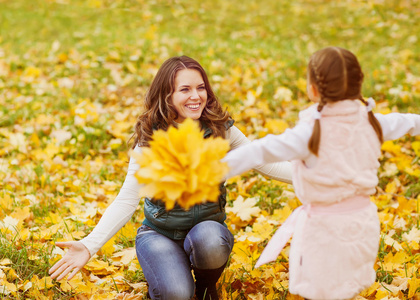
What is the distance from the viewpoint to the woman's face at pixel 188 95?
209 centimetres

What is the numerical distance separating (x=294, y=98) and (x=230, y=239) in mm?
2734

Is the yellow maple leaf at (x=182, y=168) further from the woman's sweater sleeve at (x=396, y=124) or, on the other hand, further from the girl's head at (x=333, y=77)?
the woman's sweater sleeve at (x=396, y=124)

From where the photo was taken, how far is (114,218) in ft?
6.40

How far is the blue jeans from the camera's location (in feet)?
6.16

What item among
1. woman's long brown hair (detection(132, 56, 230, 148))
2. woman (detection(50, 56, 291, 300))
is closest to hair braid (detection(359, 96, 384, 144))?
woman (detection(50, 56, 291, 300))

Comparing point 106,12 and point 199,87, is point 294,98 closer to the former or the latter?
point 199,87

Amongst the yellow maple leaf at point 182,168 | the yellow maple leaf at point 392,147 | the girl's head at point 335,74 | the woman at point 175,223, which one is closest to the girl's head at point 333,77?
the girl's head at point 335,74

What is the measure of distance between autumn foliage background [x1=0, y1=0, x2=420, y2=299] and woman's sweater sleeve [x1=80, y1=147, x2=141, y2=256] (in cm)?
35

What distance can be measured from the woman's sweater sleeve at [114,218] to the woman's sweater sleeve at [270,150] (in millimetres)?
690

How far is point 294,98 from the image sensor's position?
4465mm

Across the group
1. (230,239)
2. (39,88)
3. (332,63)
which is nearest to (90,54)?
(39,88)

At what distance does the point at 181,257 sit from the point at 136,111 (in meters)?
2.59

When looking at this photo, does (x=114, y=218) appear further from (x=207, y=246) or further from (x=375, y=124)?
(x=375, y=124)

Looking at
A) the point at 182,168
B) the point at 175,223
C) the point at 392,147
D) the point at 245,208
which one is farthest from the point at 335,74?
the point at 392,147
